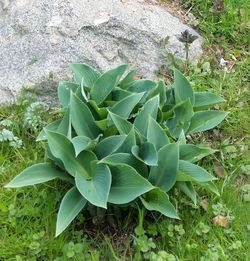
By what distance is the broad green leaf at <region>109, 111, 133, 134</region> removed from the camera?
303 cm

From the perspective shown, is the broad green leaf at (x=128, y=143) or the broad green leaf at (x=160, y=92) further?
the broad green leaf at (x=160, y=92)

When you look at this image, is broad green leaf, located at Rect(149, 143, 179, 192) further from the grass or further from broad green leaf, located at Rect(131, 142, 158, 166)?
the grass

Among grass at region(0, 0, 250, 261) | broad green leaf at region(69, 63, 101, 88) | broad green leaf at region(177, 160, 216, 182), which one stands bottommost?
grass at region(0, 0, 250, 261)

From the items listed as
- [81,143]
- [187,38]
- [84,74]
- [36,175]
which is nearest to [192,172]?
[81,143]

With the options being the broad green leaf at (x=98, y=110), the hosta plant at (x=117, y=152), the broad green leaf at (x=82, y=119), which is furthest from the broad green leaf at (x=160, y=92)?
the broad green leaf at (x=82, y=119)

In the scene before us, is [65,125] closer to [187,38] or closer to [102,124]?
[102,124]

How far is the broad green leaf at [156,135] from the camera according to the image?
9.81 feet

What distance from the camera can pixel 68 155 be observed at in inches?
116

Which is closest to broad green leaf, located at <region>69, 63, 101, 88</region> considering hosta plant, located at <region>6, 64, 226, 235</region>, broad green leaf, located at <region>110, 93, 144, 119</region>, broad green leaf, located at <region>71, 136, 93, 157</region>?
hosta plant, located at <region>6, 64, 226, 235</region>

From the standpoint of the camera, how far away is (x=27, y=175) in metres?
2.96

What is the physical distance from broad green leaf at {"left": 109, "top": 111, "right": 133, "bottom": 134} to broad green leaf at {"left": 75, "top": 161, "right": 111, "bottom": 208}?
0.25 m

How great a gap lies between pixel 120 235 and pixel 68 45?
57.0 inches

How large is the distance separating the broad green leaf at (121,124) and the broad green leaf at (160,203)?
0.35 meters

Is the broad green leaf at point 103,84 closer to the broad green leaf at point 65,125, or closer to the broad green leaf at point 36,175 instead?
the broad green leaf at point 65,125
